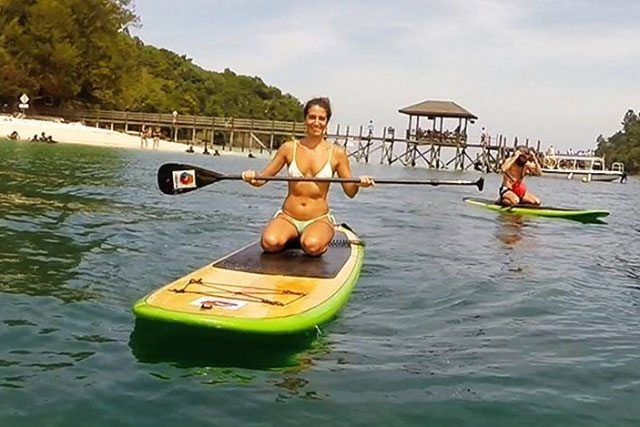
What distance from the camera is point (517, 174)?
16.9 metres

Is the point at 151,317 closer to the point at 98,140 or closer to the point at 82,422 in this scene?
the point at 82,422

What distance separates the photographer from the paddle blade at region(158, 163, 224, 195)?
307 inches

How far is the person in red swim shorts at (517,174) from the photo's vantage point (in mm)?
16469

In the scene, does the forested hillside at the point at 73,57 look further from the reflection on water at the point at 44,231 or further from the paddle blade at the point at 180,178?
the paddle blade at the point at 180,178

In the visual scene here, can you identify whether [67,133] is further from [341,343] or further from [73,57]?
[341,343]

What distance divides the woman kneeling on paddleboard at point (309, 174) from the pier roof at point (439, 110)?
Answer: 50.4m

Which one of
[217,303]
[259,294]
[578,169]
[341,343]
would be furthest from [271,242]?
[578,169]

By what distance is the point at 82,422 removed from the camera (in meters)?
3.95

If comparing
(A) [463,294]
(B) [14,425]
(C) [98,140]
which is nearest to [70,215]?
(A) [463,294]

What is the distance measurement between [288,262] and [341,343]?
56.9 inches

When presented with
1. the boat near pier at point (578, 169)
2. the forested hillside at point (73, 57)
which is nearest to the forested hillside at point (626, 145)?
the boat near pier at point (578, 169)

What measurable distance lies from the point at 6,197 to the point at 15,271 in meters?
6.24

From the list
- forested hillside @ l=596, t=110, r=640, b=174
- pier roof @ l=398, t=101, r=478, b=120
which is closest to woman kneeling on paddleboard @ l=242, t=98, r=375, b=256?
pier roof @ l=398, t=101, r=478, b=120

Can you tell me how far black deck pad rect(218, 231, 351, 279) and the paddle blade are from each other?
939mm
